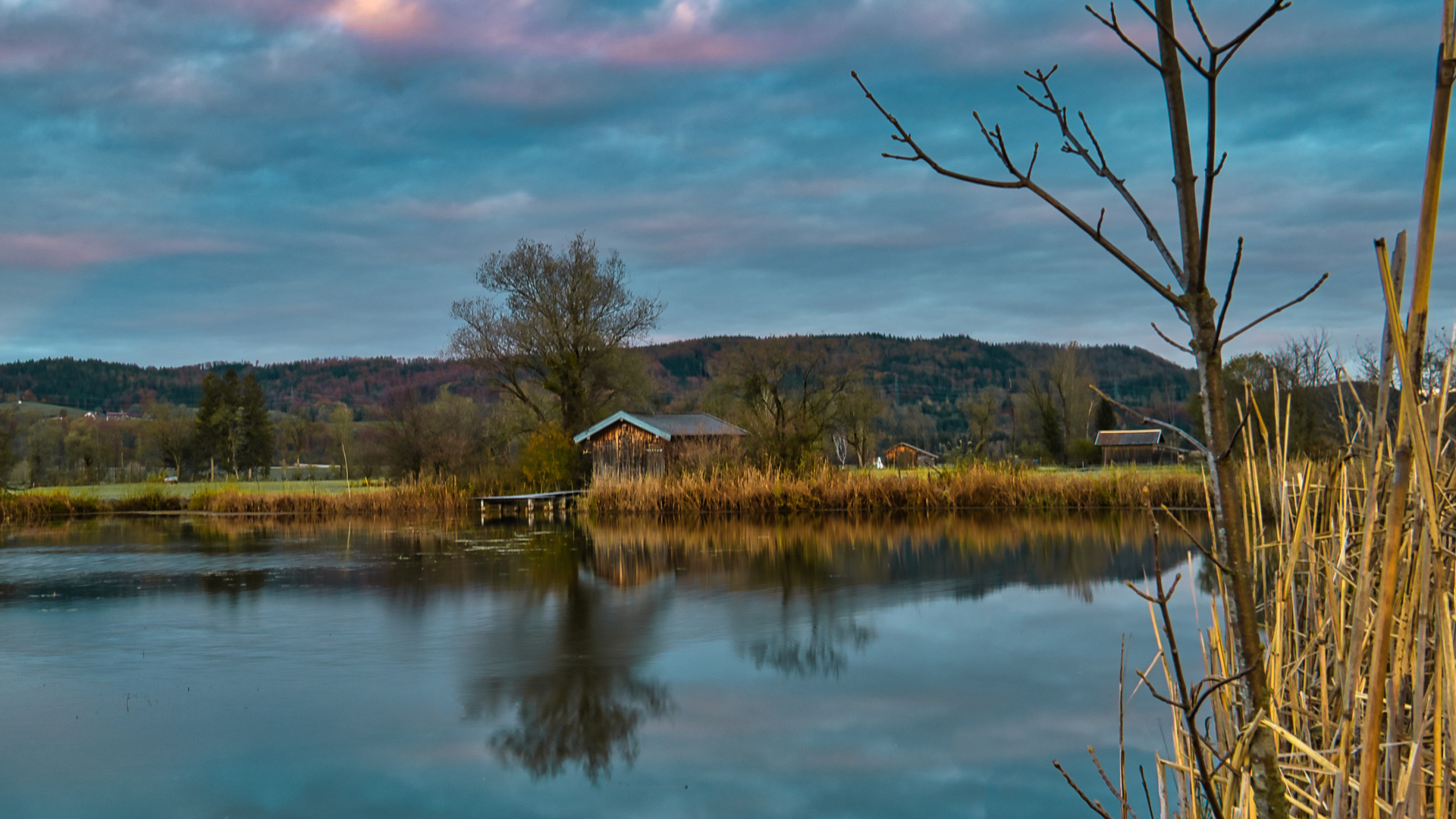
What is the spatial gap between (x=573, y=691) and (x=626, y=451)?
20.8 metres

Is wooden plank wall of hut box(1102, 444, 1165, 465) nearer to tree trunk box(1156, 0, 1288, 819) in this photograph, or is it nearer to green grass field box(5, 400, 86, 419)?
tree trunk box(1156, 0, 1288, 819)

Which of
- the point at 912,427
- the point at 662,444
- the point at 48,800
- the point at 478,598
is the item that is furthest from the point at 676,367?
the point at 48,800

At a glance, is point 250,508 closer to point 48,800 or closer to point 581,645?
point 581,645

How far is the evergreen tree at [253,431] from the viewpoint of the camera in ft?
143

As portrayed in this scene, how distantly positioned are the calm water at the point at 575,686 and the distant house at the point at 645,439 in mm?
12192

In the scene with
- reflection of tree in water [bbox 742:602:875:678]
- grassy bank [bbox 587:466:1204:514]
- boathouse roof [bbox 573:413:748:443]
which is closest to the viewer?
reflection of tree in water [bbox 742:602:875:678]

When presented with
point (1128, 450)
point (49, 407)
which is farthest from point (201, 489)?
point (49, 407)

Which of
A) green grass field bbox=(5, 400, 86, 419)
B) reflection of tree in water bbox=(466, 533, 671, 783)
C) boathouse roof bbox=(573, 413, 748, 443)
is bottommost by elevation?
reflection of tree in water bbox=(466, 533, 671, 783)

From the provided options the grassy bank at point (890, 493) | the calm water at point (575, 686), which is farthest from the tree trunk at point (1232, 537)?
the grassy bank at point (890, 493)

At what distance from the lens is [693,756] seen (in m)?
5.32

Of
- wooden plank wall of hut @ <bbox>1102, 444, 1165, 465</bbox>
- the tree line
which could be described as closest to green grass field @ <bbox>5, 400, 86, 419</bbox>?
the tree line

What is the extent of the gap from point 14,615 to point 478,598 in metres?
4.55

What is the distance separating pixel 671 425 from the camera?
2778 cm

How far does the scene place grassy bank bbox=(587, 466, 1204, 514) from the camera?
20.2 metres
